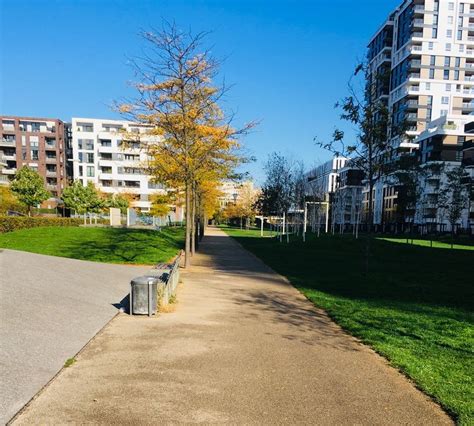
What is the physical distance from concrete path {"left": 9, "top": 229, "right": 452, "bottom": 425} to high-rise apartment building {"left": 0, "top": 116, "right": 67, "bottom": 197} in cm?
8493

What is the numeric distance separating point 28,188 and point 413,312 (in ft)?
156

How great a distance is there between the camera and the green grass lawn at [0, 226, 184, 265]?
15180mm

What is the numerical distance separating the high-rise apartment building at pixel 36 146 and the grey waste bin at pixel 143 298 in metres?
83.4

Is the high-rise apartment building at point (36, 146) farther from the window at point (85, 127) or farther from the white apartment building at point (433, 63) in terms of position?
the white apartment building at point (433, 63)

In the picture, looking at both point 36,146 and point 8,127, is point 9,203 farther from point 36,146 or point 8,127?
point 8,127

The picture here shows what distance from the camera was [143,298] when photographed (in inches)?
279

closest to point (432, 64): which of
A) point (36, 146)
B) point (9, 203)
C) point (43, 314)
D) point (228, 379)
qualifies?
point (9, 203)

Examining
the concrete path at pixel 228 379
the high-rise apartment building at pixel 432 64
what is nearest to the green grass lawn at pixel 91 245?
the concrete path at pixel 228 379

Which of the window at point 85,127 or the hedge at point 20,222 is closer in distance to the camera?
the hedge at point 20,222

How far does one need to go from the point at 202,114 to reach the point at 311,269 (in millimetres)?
7652

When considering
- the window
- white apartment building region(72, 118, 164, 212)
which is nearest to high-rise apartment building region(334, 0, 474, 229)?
white apartment building region(72, 118, 164, 212)

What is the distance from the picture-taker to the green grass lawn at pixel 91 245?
15.2 metres

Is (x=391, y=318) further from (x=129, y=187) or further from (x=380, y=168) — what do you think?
(x=129, y=187)

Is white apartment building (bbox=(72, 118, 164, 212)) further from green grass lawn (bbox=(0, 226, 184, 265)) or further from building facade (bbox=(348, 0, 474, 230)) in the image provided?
green grass lawn (bbox=(0, 226, 184, 265))
